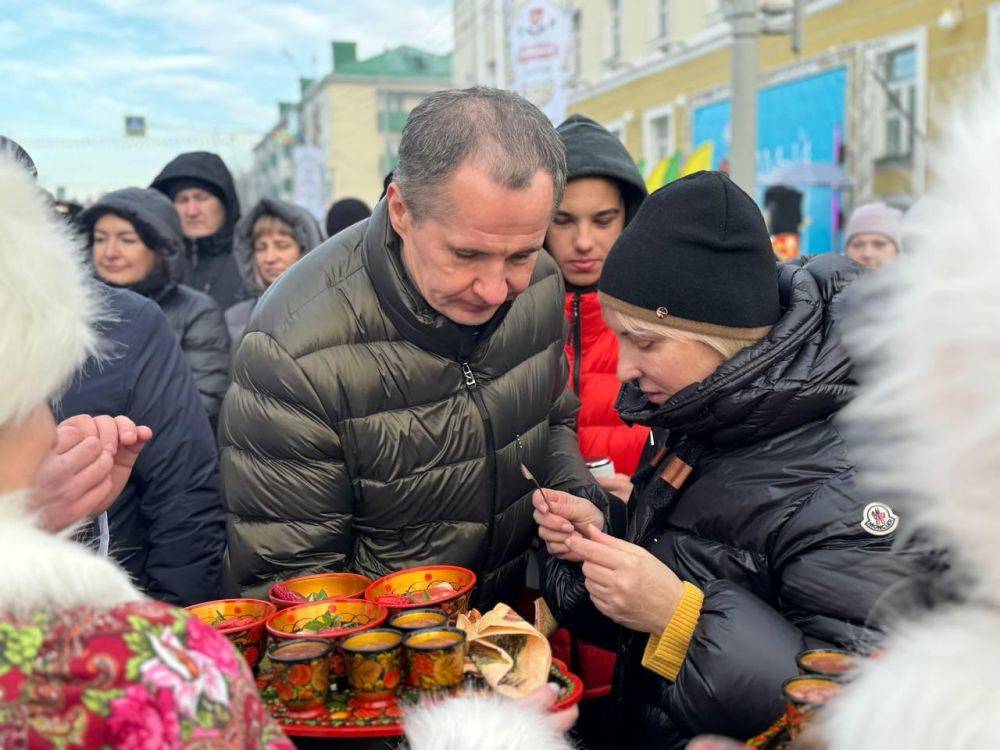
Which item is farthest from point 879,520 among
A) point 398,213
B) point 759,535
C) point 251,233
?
point 251,233

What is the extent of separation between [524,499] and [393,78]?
50.9m

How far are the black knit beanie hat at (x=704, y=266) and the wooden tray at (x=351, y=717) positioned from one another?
766mm

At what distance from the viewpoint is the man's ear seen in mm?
1933

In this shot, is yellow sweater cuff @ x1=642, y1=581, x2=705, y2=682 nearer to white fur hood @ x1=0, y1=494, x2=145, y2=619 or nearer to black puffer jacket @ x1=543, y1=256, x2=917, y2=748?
black puffer jacket @ x1=543, y1=256, x2=917, y2=748

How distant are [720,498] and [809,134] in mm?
13184

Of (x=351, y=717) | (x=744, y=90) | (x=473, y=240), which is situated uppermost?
(x=744, y=90)

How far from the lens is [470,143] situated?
1.82 meters

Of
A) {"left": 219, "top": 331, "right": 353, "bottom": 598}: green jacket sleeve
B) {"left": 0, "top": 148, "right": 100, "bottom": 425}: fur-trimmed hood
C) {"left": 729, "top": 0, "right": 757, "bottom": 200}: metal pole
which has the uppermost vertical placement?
{"left": 729, "top": 0, "right": 757, "bottom": 200}: metal pole

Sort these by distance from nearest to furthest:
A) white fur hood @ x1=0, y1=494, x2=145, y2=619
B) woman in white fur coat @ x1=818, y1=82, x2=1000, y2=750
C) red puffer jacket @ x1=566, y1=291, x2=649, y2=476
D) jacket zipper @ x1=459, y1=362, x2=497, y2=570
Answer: woman in white fur coat @ x1=818, y1=82, x2=1000, y2=750
white fur hood @ x1=0, y1=494, x2=145, y2=619
jacket zipper @ x1=459, y1=362, x2=497, y2=570
red puffer jacket @ x1=566, y1=291, x2=649, y2=476

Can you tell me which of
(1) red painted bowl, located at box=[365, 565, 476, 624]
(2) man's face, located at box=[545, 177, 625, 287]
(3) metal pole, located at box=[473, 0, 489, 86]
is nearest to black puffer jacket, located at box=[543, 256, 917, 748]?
(1) red painted bowl, located at box=[365, 565, 476, 624]

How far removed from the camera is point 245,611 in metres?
1.57

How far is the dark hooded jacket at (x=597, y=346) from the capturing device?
2746 millimetres

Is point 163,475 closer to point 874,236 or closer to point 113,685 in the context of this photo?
point 113,685

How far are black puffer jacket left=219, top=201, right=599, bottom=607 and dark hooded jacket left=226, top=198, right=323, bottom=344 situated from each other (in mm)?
2672
